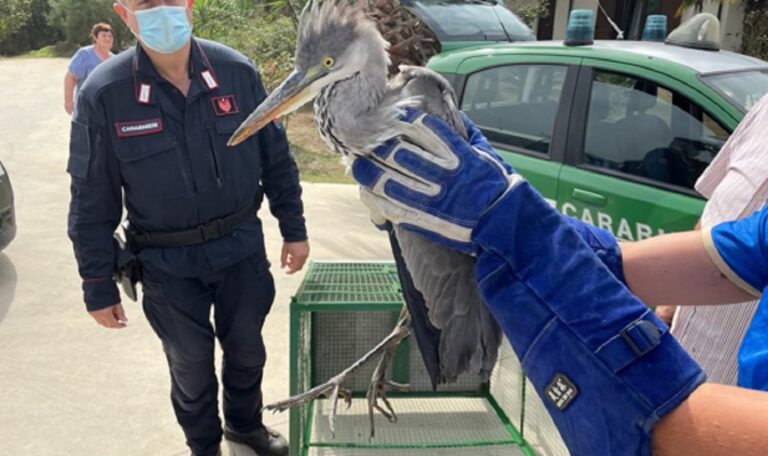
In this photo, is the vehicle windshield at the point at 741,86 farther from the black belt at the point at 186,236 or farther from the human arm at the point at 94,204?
the human arm at the point at 94,204

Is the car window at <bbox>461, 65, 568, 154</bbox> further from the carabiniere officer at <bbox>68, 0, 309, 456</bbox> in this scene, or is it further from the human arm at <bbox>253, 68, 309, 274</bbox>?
the carabiniere officer at <bbox>68, 0, 309, 456</bbox>

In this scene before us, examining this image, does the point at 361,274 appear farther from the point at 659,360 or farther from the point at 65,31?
the point at 65,31

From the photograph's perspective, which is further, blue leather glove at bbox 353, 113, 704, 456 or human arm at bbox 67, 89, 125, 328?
human arm at bbox 67, 89, 125, 328

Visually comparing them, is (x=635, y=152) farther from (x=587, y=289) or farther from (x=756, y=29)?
(x=756, y=29)

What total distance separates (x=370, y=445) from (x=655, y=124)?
210 centimetres

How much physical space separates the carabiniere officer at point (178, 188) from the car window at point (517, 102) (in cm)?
164

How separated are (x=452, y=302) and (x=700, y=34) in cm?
297

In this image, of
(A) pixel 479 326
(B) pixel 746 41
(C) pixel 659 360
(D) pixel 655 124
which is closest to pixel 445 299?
(A) pixel 479 326

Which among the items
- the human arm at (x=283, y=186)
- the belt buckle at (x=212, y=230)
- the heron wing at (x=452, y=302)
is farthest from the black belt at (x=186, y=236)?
the heron wing at (x=452, y=302)

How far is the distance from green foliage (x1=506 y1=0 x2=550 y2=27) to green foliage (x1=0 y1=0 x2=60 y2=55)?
20848 millimetres

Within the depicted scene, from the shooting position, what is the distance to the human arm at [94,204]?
89.7 inches

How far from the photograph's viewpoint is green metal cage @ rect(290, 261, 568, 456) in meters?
2.43

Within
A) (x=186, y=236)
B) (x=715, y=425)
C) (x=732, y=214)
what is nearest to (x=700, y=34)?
(x=732, y=214)

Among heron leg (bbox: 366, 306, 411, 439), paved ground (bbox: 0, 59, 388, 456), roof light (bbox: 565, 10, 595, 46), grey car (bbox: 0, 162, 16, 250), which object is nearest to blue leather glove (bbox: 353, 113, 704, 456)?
heron leg (bbox: 366, 306, 411, 439)
